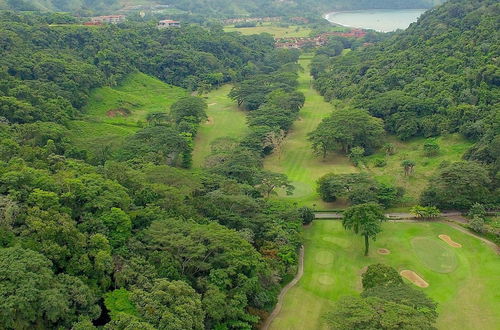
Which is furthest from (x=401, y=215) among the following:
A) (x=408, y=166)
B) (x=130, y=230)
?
(x=130, y=230)

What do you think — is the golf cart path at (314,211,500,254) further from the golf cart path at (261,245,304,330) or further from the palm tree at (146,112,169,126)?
the palm tree at (146,112,169,126)

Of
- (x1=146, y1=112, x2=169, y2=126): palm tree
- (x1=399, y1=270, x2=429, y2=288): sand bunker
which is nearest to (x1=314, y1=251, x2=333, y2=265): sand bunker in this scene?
(x1=399, y1=270, x2=429, y2=288): sand bunker

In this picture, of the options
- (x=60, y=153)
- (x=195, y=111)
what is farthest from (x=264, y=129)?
(x=60, y=153)

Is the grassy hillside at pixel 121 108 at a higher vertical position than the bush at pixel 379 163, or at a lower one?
higher

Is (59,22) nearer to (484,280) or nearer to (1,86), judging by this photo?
(1,86)

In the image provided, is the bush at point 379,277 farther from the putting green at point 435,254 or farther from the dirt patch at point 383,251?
the dirt patch at point 383,251

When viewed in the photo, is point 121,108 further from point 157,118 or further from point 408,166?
point 408,166

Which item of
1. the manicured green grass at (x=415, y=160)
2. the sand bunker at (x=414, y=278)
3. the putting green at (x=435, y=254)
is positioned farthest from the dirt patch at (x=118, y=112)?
the sand bunker at (x=414, y=278)
